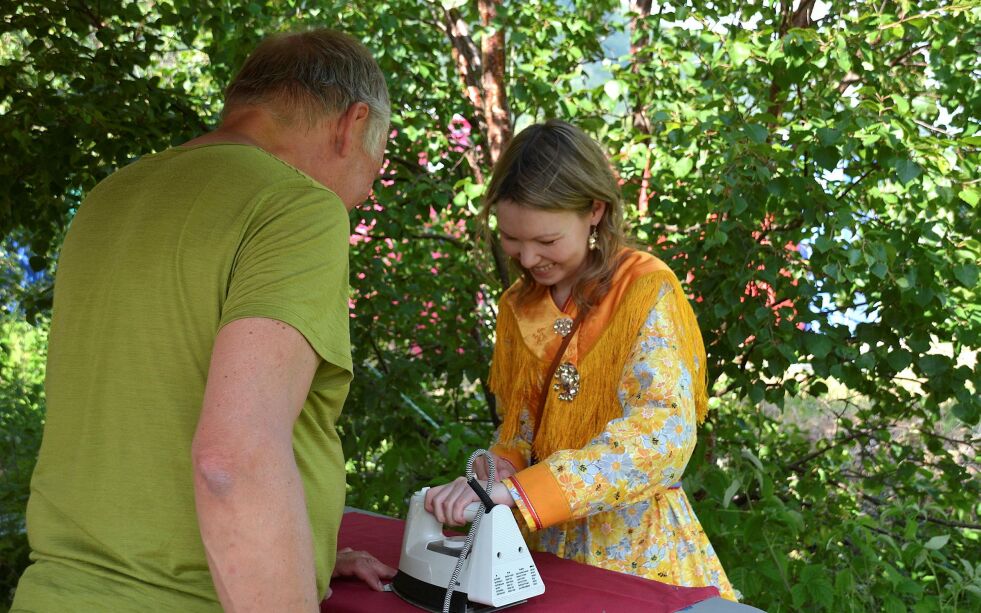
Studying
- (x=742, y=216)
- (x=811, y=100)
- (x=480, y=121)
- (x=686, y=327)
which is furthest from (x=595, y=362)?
(x=480, y=121)

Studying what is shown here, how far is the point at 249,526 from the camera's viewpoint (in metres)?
1.16

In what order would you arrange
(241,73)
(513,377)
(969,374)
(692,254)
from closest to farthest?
(241,73) → (513,377) → (969,374) → (692,254)

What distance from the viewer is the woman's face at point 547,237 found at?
2078 mm

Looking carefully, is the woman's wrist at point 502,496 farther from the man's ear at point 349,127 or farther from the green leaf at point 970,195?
the green leaf at point 970,195

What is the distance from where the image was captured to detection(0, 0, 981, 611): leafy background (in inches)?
120

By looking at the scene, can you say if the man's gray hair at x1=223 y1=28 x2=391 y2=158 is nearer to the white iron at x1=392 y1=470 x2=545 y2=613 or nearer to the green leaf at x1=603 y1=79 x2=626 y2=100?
the white iron at x1=392 y1=470 x2=545 y2=613

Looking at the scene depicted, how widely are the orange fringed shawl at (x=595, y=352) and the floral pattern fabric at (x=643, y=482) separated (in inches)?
1.3

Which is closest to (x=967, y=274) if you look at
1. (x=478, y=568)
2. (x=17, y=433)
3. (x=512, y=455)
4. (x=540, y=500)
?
(x=512, y=455)

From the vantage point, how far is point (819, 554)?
3668 mm

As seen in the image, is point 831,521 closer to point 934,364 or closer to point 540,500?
point 934,364

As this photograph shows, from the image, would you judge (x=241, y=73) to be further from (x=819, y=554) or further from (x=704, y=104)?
(x=819, y=554)

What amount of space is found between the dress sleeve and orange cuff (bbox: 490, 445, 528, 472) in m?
0.33

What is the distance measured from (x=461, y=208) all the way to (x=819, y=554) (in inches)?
78.2

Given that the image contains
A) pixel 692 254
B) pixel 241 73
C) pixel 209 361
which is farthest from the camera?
pixel 692 254
